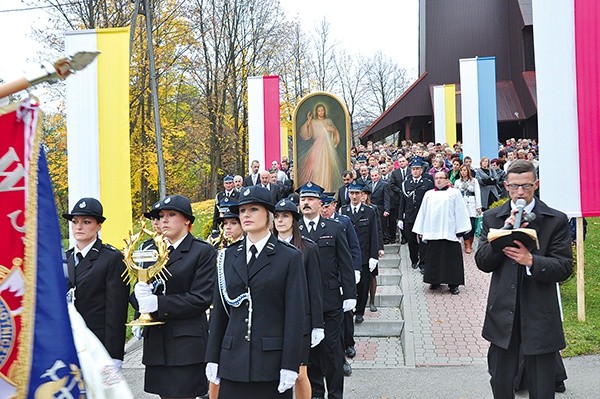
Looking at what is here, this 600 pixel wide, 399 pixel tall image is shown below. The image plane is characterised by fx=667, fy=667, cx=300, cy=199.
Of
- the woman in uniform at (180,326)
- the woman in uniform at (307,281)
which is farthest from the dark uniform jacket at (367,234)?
the woman in uniform at (180,326)

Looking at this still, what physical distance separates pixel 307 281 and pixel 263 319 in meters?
1.08

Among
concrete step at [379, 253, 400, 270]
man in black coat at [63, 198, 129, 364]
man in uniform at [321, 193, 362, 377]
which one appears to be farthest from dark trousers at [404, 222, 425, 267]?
man in black coat at [63, 198, 129, 364]

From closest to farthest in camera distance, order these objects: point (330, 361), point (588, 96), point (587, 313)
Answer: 1. point (330, 361)
2. point (588, 96)
3. point (587, 313)

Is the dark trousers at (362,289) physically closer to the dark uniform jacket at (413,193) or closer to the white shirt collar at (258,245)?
the dark uniform jacket at (413,193)

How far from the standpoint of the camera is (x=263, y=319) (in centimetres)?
441

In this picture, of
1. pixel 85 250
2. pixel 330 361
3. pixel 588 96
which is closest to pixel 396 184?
pixel 588 96

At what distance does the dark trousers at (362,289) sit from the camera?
980cm

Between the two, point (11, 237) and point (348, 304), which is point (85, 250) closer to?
point (11, 237)

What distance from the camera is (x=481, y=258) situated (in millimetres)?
4871

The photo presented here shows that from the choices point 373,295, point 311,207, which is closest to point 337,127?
point 373,295

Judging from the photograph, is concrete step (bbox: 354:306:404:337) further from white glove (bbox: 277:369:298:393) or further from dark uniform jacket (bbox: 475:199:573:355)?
white glove (bbox: 277:369:298:393)

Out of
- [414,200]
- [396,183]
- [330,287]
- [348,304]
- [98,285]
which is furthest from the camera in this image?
[396,183]

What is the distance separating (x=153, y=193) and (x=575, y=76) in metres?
30.1

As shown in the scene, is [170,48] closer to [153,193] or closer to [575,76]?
[153,193]
